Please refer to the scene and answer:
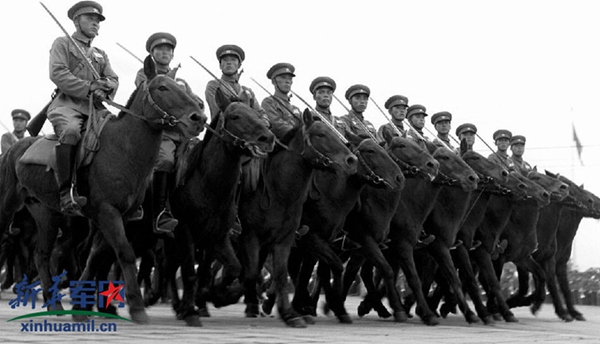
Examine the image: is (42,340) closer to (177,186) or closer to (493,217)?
(177,186)

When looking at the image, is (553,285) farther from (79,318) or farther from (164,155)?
(79,318)

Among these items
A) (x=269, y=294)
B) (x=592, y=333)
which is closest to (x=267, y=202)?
(x=269, y=294)

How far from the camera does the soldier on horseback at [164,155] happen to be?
11.4m

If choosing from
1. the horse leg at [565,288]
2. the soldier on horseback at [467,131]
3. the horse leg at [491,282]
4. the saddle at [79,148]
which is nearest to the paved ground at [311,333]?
the horse leg at [491,282]

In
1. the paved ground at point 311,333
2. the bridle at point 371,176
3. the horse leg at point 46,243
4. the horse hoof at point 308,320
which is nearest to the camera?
the paved ground at point 311,333

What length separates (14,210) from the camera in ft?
42.5

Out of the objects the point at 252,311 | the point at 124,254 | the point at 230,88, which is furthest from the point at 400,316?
the point at 124,254

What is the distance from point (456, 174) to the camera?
47.4ft

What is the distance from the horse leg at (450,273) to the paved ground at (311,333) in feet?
0.71

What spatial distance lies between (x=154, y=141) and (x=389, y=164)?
11.9 feet

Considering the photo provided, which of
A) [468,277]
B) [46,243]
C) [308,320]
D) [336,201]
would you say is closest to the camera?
[46,243]

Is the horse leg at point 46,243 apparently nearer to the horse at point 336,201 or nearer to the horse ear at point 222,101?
the horse ear at point 222,101

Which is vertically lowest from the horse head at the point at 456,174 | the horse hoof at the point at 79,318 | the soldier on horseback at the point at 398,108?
the horse hoof at the point at 79,318

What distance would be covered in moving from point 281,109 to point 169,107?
359cm
